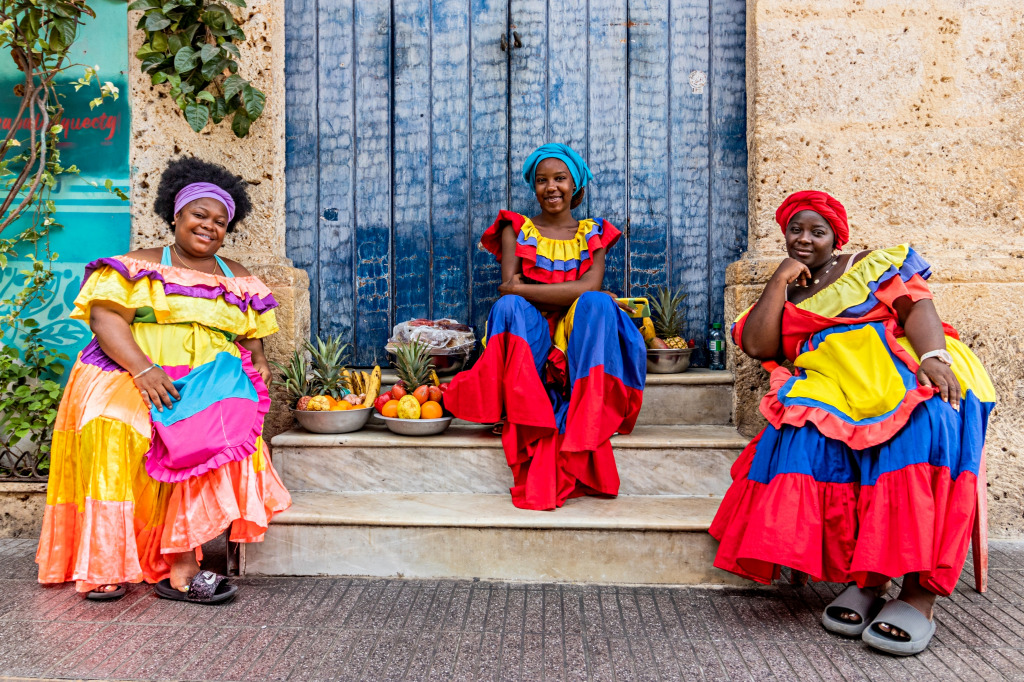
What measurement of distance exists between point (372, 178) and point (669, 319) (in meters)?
1.92

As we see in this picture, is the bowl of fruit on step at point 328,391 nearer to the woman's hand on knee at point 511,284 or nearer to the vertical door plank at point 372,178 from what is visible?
the vertical door plank at point 372,178

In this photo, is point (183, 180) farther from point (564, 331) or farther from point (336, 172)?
point (564, 331)

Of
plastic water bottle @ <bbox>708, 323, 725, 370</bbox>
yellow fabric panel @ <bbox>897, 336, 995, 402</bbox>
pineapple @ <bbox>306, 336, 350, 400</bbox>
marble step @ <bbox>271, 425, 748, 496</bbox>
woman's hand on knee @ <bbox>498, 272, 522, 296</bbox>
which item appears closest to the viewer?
yellow fabric panel @ <bbox>897, 336, 995, 402</bbox>

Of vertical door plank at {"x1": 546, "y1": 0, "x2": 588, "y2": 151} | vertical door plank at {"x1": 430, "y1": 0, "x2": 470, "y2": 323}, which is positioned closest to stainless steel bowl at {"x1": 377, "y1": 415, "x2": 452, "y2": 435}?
vertical door plank at {"x1": 430, "y1": 0, "x2": 470, "y2": 323}

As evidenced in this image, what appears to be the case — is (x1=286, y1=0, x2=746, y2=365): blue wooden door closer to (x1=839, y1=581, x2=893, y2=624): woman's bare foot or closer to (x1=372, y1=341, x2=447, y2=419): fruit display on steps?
(x1=372, y1=341, x2=447, y2=419): fruit display on steps

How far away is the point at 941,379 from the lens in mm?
2238

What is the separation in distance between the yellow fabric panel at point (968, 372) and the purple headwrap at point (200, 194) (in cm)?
283

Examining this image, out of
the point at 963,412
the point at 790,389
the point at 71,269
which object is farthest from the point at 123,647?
the point at 963,412

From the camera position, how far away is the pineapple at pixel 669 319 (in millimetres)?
3557

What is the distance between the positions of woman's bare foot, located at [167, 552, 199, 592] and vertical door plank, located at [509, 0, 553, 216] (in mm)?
2448

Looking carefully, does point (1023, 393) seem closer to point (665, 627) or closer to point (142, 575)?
point (665, 627)

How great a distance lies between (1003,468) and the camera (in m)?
3.09

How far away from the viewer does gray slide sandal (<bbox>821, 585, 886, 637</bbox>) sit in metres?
2.20

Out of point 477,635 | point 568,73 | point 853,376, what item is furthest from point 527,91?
point 477,635
